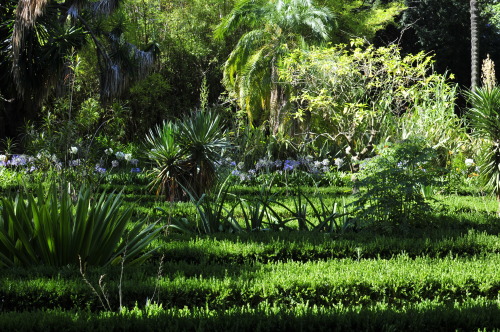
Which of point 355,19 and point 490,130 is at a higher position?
point 355,19

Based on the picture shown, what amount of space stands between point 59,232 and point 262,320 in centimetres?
201

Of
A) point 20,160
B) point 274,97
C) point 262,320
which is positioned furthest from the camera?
point 274,97

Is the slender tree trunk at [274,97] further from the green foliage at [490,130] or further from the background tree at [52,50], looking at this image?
the green foliage at [490,130]

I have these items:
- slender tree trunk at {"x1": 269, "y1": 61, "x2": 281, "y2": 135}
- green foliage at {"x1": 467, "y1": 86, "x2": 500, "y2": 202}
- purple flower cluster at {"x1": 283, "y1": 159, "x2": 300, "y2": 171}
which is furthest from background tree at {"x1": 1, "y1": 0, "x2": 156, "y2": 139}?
green foliage at {"x1": 467, "y1": 86, "x2": 500, "y2": 202}

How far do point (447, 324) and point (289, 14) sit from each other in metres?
16.6

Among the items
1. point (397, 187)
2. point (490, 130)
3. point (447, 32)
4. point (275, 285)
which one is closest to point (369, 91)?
point (490, 130)

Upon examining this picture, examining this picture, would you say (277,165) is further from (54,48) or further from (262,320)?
(262,320)

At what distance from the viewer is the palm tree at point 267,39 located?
62.1 feet

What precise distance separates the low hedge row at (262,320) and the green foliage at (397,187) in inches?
105

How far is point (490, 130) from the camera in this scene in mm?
8984

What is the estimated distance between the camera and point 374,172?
21.8 feet

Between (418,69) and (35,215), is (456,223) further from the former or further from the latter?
(35,215)

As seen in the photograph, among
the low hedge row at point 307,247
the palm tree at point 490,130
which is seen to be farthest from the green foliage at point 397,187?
the palm tree at point 490,130

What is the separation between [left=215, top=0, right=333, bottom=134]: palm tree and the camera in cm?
1894
